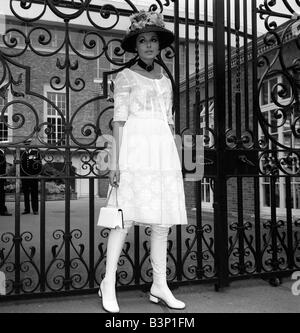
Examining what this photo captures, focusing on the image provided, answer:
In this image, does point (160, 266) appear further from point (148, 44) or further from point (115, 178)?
point (148, 44)

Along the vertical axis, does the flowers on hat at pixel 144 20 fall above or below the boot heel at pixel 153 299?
above

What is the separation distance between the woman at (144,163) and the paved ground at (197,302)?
0.55 feet

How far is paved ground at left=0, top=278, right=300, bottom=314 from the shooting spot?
2.80m

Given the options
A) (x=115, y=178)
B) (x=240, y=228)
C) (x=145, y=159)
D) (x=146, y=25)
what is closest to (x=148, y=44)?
(x=146, y=25)

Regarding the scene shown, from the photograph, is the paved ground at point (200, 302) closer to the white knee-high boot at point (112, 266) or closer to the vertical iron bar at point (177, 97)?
the white knee-high boot at point (112, 266)

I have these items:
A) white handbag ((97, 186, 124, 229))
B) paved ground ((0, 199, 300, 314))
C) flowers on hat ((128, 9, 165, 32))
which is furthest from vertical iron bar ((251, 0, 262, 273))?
white handbag ((97, 186, 124, 229))

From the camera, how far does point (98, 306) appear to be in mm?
2867

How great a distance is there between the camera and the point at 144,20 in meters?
2.81

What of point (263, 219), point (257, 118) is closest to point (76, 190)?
point (263, 219)

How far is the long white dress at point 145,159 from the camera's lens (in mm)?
2701

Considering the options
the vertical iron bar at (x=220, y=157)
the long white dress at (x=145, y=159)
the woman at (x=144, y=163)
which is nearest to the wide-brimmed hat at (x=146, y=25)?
the woman at (x=144, y=163)

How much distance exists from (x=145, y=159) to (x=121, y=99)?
480 mm
